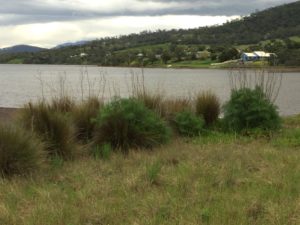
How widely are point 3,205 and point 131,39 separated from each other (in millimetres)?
179526

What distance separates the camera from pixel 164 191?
6.20 meters

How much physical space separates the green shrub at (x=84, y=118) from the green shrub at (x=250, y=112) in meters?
3.35

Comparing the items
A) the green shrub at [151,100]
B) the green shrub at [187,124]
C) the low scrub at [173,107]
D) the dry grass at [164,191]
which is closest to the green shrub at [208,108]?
the low scrub at [173,107]

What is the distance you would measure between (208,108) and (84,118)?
150 inches

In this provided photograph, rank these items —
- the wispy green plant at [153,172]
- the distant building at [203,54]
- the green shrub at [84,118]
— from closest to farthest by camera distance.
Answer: the wispy green plant at [153,172]
the green shrub at [84,118]
the distant building at [203,54]

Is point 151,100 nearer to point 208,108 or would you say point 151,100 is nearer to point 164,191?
point 208,108

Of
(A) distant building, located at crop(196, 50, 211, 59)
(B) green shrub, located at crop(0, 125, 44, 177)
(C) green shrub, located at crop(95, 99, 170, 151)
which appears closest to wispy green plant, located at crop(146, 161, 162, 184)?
(B) green shrub, located at crop(0, 125, 44, 177)

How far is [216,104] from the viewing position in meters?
13.1

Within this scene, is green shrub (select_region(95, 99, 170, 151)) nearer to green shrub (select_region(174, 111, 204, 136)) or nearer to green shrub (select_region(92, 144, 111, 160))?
green shrub (select_region(92, 144, 111, 160))

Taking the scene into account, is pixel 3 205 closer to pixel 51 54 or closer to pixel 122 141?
pixel 122 141

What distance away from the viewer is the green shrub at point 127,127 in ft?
32.1

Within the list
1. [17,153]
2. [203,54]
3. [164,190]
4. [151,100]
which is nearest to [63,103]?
[151,100]

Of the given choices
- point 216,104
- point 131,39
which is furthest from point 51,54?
point 216,104

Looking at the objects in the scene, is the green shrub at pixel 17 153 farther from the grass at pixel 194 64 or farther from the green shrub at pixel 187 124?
the grass at pixel 194 64
